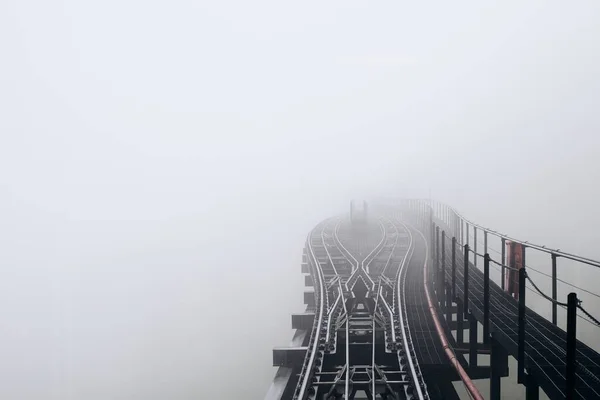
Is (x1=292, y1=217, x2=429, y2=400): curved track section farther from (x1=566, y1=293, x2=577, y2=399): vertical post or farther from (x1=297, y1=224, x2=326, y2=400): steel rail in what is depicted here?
(x1=566, y1=293, x2=577, y2=399): vertical post

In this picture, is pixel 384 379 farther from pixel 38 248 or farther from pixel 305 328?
pixel 38 248

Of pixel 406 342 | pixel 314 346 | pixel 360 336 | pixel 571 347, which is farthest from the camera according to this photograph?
pixel 360 336

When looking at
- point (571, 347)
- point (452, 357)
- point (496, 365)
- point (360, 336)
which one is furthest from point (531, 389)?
point (360, 336)

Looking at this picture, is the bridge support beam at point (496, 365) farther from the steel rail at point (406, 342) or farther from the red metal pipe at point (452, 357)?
the steel rail at point (406, 342)

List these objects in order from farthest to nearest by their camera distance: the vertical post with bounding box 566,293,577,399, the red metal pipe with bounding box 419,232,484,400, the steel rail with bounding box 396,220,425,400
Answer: the steel rail with bounding box 396,220,425,400 → the red metal pipe with bounding box 419,232,484,400 → the vertical post with bounding box 566,293,577,399

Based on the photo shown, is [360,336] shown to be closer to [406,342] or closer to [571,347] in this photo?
[406,342]

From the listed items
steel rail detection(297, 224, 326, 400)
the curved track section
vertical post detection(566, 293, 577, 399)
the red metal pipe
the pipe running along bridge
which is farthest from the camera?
the curved track section

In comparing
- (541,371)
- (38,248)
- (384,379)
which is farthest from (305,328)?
(38,248)

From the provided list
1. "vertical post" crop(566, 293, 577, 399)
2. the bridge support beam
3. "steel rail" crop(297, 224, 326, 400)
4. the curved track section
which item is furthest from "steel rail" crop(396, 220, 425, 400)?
"vertical post" crop(566, 293, 577, 399)
